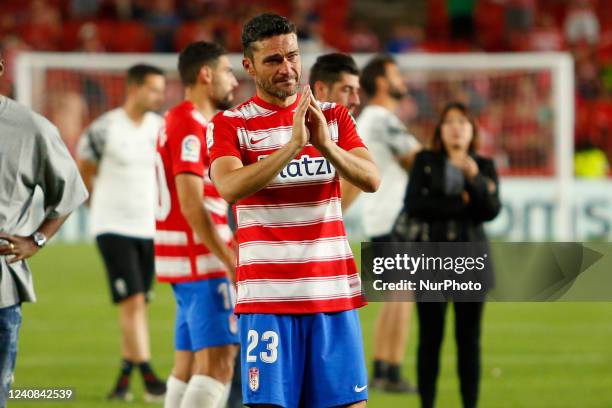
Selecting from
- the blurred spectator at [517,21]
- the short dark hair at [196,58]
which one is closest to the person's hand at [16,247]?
the short dark hair at [196,58]

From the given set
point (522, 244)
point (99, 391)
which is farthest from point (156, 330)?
point (522, 244)

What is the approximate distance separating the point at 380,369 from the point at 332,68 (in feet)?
9.61

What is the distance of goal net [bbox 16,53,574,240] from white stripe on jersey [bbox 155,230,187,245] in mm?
9805

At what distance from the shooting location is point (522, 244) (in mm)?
5879

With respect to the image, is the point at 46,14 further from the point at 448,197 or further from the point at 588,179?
the point at 448,197

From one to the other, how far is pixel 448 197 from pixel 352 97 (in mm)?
893

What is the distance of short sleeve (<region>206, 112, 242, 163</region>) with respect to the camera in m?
4.66

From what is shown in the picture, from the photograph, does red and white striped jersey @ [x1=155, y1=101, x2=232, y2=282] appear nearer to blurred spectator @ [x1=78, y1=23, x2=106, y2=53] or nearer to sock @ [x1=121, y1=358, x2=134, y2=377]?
sock @ [x1=121, y1=358, x2=134, y2=377]

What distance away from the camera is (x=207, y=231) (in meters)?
5.97

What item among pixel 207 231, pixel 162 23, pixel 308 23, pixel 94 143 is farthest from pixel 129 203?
pixel 308 23

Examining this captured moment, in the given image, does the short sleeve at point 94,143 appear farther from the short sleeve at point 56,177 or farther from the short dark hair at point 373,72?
the short sleeve at point 56,177

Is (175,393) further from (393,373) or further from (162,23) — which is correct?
(162,23)

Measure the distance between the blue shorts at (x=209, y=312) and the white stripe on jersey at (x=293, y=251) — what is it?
148 centimetres

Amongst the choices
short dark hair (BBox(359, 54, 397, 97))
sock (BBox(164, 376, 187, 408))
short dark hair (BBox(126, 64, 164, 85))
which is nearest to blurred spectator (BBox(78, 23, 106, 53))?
short dark hair (BBox(126, 64, 164, 85))
